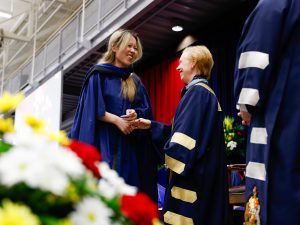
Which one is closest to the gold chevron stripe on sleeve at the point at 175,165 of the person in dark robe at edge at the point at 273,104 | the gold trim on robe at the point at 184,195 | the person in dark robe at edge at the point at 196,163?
the person in dark robe at edge at the point at 196,163

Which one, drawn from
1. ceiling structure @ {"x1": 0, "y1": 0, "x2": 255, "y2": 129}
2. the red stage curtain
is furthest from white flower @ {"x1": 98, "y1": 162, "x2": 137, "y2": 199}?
the red stage curtain

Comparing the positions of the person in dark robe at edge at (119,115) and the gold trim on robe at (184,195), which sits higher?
the person in dark robe at edge at (119,115)

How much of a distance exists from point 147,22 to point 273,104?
4.93m

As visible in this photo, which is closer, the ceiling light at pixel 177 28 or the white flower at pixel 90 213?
the white flower at pixel 90 213

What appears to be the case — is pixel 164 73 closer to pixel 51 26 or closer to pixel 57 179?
pixel 51 26

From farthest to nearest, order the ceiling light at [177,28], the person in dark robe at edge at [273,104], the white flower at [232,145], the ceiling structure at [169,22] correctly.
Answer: the ceiling light at [177,28], the ceiling structure at [169,22], the white flower at [232,145], the person in dark robe at edge at [273,104]

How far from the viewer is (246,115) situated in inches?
63.4

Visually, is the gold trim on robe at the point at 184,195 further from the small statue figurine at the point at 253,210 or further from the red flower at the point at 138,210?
the red flower at the point at 138,210

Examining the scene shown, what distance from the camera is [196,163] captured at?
197cm

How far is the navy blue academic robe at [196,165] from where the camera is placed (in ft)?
6.31

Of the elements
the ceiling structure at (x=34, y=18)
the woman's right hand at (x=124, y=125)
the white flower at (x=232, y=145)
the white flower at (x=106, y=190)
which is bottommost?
the white flower at (x=106, y=190)

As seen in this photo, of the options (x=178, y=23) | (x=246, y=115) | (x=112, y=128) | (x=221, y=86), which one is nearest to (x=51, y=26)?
(x=178, y=23)

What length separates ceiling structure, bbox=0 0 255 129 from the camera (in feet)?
19.0

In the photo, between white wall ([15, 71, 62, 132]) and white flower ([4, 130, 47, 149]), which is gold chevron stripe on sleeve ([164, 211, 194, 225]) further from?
white wall ([15, 71, 62, 132])
